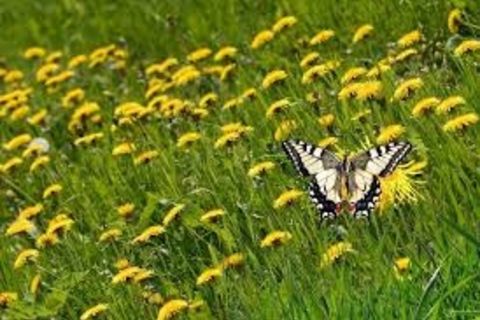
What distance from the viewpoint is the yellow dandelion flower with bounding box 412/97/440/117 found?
13.2 ft

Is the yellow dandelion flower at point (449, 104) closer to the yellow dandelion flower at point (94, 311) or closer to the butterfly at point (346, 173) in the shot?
the butterfly at point (346, 173)

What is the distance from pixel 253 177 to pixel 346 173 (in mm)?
646

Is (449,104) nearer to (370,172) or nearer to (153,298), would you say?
(370,172)

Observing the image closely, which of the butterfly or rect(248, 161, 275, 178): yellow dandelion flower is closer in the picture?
→ the butterfly

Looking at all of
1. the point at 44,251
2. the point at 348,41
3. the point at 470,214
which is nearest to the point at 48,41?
the point at 348,41

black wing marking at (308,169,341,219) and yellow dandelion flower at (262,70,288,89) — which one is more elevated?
yellow dandelion flower at (262,70,288,89)

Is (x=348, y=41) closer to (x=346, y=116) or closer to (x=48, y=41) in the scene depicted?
(x=346, y=116)

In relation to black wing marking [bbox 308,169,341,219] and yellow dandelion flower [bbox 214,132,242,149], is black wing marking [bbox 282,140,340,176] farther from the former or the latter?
yellow dandelion flower [bbox 214,132,242,149]

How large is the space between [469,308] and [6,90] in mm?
4587

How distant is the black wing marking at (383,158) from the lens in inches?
144

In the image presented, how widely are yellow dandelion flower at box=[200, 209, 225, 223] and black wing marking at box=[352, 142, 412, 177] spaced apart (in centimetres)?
58

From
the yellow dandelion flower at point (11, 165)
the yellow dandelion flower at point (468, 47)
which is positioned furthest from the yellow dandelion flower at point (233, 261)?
the yellow dandelion flower at point (11, 165)

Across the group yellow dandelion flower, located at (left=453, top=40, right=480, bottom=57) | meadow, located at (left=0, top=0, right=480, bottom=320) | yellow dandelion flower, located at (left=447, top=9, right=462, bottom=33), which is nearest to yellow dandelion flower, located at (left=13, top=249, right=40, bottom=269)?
meadow, located at (left=0, top=0, right=480, bottom=320)

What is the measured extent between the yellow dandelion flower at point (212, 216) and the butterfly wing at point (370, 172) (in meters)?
0.57
